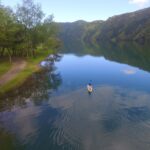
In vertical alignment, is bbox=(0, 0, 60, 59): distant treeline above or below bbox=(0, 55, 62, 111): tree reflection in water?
above

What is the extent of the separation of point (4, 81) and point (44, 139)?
28146 millimetres

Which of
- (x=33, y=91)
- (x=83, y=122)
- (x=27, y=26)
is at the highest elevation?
(x=27, y=26)

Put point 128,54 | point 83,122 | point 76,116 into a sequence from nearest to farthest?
point 83,122, point 76,116, point 128,54

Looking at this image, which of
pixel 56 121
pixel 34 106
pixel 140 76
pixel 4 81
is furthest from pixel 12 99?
pixel 140 76

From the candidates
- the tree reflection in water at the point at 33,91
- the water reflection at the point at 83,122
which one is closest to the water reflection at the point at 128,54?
the tree reflection in water at the point at 33,91

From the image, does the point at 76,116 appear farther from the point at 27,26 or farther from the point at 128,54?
the point at 128,54

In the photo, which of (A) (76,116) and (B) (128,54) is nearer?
(A) (76,116)

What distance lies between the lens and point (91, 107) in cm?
3597

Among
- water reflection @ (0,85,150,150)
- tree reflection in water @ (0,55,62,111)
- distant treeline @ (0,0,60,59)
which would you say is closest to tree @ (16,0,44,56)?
distant treeline @ (0,0,60,59)

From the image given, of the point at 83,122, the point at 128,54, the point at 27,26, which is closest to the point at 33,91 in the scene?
the point at 83,122

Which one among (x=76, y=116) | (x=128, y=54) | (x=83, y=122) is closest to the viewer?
(x=83, y=122)

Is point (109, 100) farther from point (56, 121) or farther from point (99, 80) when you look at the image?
point (99, 80)

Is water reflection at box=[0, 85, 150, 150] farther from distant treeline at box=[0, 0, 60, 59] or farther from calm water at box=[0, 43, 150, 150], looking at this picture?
distant treeline at box=[0, 0, 60, 59]

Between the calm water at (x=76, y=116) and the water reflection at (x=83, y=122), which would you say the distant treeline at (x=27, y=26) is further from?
the water reflection at (x=83, y=122)
